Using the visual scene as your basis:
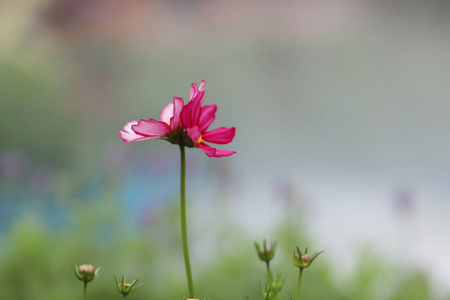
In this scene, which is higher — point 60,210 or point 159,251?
point 60,210

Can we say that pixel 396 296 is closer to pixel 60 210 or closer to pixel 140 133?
pixel 60 210

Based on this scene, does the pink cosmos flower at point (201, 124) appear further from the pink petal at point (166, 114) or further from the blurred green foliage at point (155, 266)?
the blurred green foliage at point (155, 266)

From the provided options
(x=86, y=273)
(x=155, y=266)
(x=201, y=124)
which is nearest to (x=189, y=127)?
(x=201, y=124)

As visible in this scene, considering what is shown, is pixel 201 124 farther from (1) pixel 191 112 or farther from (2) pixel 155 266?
(2) pixel 155 266

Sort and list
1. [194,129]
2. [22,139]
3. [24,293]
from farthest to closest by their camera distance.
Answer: [22,139] → [24,293] → [194,129]

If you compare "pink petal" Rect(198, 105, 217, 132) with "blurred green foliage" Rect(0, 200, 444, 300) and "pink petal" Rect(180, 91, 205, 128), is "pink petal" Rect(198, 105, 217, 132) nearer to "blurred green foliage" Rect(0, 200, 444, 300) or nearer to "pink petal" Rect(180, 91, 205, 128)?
"pink petal" Rect(180, 91, 205, 128)

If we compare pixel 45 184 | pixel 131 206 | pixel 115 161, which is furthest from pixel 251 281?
pixel 45 184

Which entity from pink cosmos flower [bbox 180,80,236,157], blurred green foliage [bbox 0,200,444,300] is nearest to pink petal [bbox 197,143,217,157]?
pink cosmos flower [bbox 180,80,236,157]
